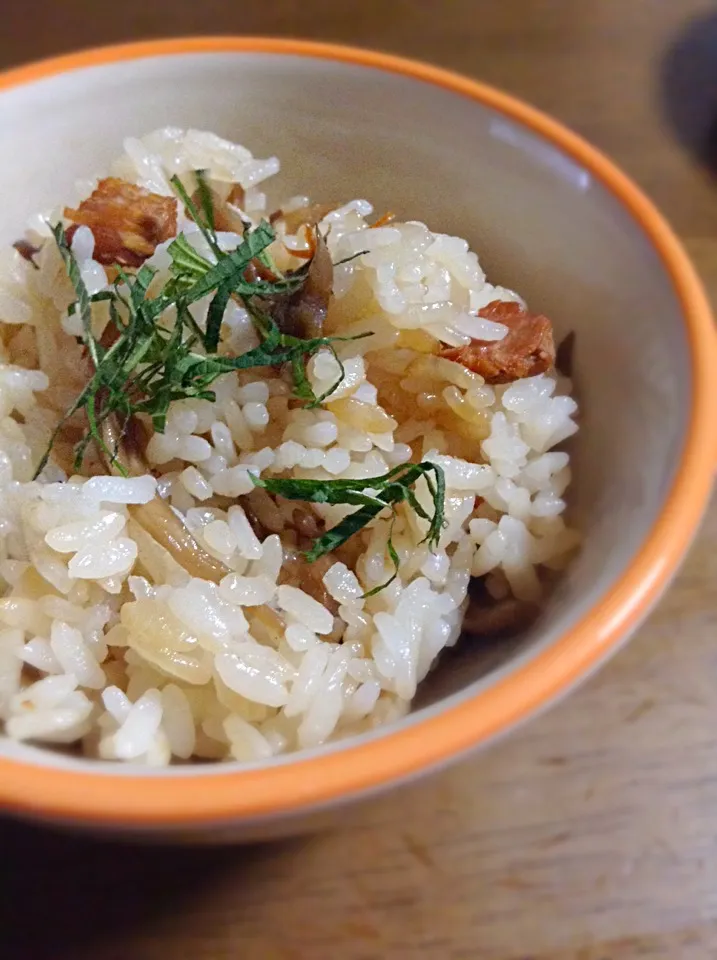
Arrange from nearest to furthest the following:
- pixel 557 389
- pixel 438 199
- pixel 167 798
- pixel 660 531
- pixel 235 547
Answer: pixel 167 798, pixel 660 531, pixel 235 547, pixel 557 389, pixel 438 199

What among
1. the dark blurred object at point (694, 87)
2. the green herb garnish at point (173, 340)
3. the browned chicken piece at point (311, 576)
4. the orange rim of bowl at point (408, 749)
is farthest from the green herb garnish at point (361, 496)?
the dark blurred object at point (694, 87)

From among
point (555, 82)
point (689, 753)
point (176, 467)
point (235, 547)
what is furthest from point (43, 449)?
point (555, 82)

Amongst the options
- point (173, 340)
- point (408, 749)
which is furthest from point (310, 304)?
point (408, 749)

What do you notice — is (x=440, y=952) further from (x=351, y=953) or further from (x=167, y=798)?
(x=167, y=798)

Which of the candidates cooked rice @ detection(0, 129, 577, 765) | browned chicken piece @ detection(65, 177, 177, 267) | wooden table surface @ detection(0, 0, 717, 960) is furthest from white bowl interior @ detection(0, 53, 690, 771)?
Result: wooden table surface @ detection(0, 0, 717, 960)

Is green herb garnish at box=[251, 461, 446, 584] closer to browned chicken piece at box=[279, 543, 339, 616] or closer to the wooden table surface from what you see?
browned chicken piece at box=[279, 543, 339, 616]

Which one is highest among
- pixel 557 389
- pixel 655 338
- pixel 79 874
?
pixel 655 338

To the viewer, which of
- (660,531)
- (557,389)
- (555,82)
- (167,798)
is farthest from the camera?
(555,82)

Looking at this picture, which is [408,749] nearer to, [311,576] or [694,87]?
[311,576]
